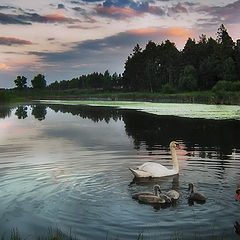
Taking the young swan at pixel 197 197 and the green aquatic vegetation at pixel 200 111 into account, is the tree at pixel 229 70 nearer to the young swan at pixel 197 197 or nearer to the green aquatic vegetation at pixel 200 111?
the green aquatic vegetation at pixel 200 111

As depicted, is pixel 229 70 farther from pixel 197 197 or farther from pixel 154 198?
pixel 154 198

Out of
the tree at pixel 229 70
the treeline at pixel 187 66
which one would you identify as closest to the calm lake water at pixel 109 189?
the treeline at pixel 187 66

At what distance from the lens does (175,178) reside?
14711 mm

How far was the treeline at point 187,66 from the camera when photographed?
112 m

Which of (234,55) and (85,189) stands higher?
(234,55)

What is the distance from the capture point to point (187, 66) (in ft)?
401

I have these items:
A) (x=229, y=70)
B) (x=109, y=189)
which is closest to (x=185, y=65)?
(x=229, y=70)

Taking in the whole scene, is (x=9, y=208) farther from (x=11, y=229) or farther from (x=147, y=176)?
(x=147, y=176)

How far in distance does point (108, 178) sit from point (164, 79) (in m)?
140

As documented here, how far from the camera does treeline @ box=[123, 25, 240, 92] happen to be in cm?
11438

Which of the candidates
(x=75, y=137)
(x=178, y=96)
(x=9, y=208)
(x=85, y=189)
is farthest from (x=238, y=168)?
(x=178, y=96)

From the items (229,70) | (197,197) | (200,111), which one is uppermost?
(229,70)

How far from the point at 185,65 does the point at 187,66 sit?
33.0ft

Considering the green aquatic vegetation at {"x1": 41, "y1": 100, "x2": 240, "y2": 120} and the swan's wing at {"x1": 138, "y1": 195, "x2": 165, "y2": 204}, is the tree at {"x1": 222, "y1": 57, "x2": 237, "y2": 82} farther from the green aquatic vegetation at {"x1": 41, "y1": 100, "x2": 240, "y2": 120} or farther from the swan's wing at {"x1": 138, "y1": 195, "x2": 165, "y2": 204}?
the swan's wing at {"x1": 138, "y1": 195, "x2": 165, "y2": 204}
